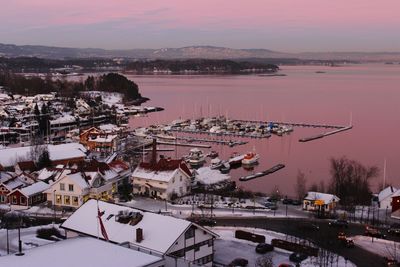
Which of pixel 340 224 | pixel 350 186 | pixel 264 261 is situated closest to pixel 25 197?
pixel 264 261

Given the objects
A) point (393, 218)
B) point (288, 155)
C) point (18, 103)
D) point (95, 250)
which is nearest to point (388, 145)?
point (288, 155)

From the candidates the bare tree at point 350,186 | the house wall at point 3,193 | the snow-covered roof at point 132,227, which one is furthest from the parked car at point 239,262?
the house wall at point 3,193

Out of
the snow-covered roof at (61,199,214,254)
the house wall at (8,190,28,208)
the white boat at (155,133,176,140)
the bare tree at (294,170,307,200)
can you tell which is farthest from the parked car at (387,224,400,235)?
the white boat at (155,133,176,140)

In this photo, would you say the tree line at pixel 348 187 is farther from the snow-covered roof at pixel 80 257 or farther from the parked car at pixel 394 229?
the snow-covered roof at pixel 80 257

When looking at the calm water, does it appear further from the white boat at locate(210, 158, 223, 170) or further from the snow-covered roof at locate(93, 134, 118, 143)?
the snow-covered roof at locate(93, 134, 118, 143)

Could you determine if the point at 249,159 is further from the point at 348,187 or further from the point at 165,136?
the point at 165,136

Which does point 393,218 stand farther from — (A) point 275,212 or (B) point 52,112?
(B) point 52,112
